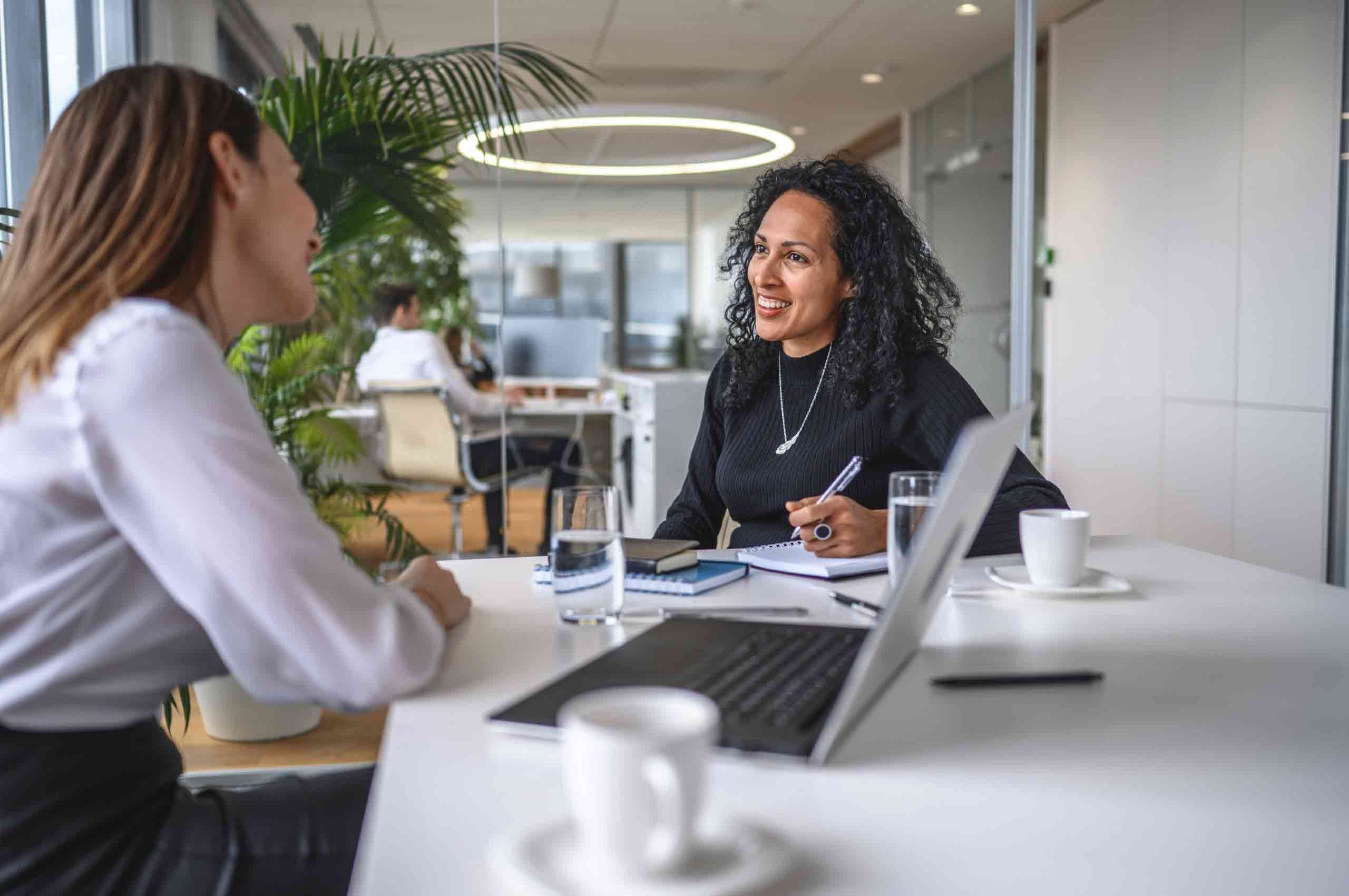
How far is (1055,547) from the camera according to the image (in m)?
1.29

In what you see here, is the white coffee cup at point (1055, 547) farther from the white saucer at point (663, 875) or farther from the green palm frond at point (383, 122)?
the green palm frond at point (383, 122)

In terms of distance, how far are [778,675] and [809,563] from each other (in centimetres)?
56

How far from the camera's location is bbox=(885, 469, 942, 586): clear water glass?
117 cm

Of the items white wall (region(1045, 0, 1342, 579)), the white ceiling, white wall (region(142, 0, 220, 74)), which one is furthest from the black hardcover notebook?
white wall (region(142, 0, 220, 74))

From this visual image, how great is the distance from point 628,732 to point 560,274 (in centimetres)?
815

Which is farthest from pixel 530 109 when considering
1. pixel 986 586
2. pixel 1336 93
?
pixel 986 586

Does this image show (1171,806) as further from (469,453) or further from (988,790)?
(469,453)

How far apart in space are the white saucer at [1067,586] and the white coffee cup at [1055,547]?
1cm

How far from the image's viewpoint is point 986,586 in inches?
52.1

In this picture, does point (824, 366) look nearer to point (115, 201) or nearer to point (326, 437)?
point (115, 201)

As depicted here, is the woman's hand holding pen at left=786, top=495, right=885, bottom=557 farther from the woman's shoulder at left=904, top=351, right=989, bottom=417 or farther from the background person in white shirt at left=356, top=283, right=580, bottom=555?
the background person in white shirt at left=356, top=283, right=580, bottom=555

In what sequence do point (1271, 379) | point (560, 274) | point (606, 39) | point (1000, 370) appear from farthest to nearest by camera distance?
point (560, 274) < point (1000, 370) < point (606, 39) < point (1271, 379)

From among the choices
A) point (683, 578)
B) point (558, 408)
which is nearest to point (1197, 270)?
point (558, 408)

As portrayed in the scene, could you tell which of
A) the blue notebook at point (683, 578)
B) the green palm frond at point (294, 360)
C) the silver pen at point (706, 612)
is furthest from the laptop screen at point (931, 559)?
the green palm frond at point (294, 360)
